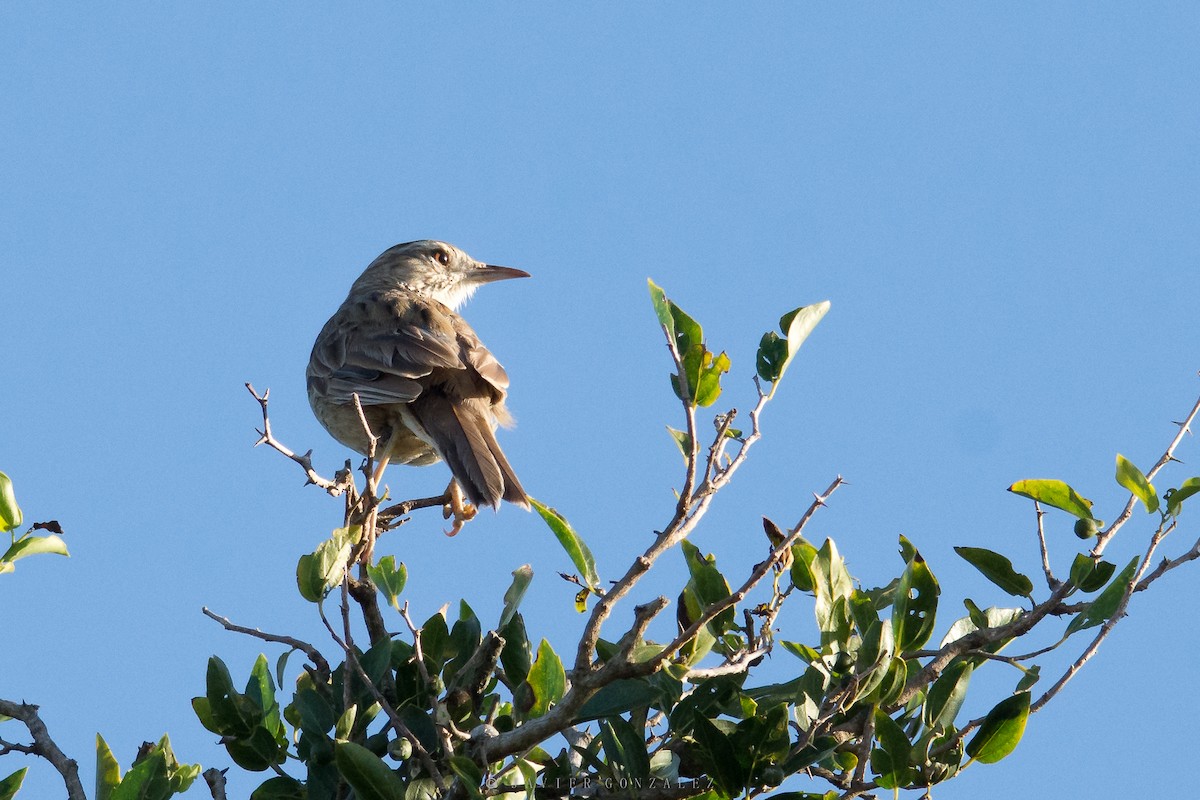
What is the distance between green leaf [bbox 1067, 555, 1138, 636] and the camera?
334cm

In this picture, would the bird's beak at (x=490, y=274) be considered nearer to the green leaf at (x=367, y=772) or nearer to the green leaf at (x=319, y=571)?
the green leaf at (x=319, y=571)

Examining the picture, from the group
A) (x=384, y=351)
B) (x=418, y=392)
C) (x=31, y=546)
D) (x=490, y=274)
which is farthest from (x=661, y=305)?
(x=490, y=274)

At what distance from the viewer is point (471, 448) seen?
612cm

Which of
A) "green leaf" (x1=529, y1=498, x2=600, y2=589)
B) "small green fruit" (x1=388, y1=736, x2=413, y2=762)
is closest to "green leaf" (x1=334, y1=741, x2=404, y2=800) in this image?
"small green fruit" (x1=388, y1=736, x2=413, y2=762)

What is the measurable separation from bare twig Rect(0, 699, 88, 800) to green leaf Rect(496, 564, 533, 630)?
4.29 feet

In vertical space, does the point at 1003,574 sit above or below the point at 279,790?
above

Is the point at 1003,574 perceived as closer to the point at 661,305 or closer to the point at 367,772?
the point at 661,305

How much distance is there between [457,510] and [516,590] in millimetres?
2938

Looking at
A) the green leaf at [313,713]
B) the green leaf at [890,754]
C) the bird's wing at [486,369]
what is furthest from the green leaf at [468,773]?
the bird's wing at [486,369]

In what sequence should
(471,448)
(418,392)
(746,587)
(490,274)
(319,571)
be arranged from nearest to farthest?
1. (746,587)
2. (319,571)
3. (471,448)
4. (418,392)
5. (490,274)

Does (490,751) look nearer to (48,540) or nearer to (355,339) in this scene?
(48,540)

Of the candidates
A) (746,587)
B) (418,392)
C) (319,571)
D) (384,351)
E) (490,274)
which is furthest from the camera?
(490,274)

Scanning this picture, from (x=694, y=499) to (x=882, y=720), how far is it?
29.7 inches

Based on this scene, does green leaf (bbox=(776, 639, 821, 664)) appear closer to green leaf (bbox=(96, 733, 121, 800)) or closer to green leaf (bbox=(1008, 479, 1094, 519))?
green leaf (bbox=(1008, 479, 1094, 519))
